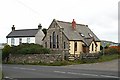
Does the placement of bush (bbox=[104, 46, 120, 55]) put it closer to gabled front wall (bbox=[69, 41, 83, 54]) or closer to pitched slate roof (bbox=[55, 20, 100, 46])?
pitched slate roof (bbox=[55, 20, 100, 46])

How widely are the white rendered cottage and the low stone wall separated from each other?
63.9 feet

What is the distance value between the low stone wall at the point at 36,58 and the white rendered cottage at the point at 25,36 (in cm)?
1948

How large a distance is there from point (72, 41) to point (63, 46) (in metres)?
1.93

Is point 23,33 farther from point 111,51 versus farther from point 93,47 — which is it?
point 111,51

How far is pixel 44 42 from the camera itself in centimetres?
5775

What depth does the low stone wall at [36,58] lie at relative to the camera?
41312 mm

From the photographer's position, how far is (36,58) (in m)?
42.4

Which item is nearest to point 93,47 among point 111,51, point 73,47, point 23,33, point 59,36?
point 73,47

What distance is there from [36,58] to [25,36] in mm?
23747

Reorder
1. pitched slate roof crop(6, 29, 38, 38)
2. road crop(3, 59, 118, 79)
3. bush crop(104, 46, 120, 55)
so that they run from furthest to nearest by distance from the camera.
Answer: pitched slate roof crop(6, 29, 38, 38) → bush crop(104, 46, 120, 55) → road crop(3, 59, 118, 79)

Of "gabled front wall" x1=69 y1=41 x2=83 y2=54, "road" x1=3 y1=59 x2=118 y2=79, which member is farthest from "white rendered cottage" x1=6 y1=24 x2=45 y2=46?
"road" x1=3 y1=59 x2=118 y2=79

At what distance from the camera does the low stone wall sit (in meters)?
41.3

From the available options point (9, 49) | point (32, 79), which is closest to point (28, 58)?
point (9, 49)

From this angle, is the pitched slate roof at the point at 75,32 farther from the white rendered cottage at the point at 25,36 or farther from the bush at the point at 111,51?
the white rendered cottage at the point at 25,36
